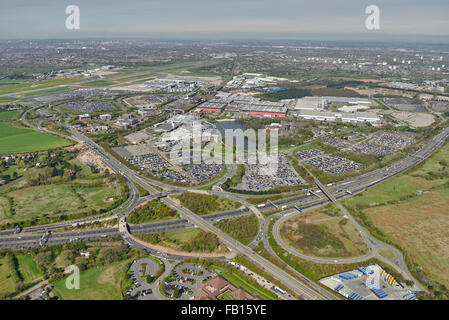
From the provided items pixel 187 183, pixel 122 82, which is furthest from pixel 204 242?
pixel 122 82

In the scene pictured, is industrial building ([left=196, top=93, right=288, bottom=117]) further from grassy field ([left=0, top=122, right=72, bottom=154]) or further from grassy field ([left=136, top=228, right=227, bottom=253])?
grassy field ([left=136, top=228, right=227, bottom=253])

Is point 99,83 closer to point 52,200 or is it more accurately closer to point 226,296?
point 52,200

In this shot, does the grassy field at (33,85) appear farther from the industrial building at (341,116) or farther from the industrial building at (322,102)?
the industrial building at (341,116)

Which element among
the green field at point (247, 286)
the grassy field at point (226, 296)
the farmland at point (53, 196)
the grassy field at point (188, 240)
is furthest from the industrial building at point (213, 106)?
the grassy field at point (226, 296)

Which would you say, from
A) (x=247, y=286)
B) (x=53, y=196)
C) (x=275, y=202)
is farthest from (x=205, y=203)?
(x=53, y=196)

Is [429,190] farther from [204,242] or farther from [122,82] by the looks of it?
[122,82]
